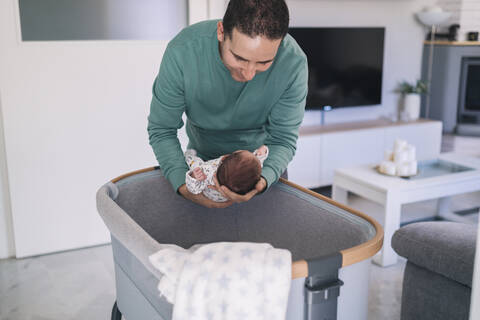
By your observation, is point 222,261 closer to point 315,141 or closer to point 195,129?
point 195,129

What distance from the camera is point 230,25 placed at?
1211 mm

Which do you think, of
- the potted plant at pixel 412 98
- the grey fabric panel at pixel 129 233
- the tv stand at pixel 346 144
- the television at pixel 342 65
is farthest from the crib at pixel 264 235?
the potted plant at pixel 412 98

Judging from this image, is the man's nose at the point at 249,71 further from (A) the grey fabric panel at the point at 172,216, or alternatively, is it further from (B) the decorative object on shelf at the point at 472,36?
(B) the decorative object on shelf at the point at 472,36

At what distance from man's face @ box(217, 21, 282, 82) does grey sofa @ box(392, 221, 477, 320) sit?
943mm

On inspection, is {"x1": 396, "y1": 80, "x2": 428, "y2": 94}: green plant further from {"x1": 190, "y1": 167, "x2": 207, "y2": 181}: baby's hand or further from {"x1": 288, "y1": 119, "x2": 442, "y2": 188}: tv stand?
{"x1": 190, "y1": 167, "x2": 207, "y2": 181}: baby's hand

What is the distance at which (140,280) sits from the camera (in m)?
1.33

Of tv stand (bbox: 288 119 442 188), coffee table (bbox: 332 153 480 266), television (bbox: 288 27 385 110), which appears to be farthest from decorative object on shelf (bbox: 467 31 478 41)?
coffee table (bbox: 332 153 480 266)

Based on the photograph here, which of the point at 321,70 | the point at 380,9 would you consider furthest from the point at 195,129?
the point at 380,9

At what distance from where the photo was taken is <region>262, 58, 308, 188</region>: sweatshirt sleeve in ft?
4.93

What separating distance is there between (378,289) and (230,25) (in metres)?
1.60

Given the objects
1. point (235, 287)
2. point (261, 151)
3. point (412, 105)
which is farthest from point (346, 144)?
point (235, 287)

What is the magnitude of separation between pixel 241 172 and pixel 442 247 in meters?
0.79

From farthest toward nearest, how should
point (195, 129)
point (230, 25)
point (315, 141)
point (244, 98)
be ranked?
1. point (315, 141)
2. point (195, 129)
3. point (244, 98)
4. point (230, 25)

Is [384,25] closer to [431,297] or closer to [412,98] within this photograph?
[412,98]
